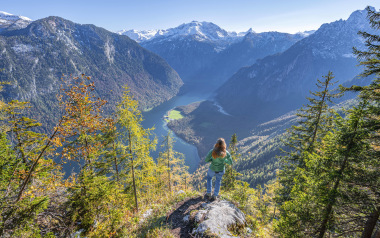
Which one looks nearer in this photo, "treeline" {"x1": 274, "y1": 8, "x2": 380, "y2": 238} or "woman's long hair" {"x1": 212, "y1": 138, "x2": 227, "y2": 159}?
"treeline" {"x1": 274, "y1": 8, "x2": 380, "y2": 238}

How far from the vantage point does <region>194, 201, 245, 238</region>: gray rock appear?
6.71 metres

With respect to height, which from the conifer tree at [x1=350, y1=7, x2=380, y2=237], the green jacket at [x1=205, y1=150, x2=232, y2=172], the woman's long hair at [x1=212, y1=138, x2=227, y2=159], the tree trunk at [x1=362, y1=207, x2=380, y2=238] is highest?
the conifer tree at [x1=350, y1=7, x2=380, y2=237]

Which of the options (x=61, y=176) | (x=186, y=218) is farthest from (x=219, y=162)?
(x=61, y=176)

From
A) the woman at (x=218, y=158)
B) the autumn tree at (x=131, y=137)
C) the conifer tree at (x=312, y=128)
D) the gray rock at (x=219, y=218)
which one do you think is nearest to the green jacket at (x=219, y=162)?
the woman at (x=218, y=158)

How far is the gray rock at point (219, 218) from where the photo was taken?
671 cm

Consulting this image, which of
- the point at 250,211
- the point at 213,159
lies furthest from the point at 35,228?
the point at 250,211

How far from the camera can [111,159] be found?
14523mm

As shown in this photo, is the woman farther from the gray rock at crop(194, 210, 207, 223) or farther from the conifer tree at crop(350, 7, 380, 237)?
the conifer tree at crop(350, 7, 380, 237)

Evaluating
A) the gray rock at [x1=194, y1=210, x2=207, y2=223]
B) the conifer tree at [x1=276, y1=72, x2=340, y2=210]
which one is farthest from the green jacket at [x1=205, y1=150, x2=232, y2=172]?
the conifer tree at [x1=276, y1=72, x2=340, y2=210]

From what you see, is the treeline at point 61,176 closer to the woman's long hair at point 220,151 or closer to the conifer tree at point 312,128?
the woman's long hair at point 220,151

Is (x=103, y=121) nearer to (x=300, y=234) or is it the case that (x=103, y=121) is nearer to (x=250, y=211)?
(x=250, y=211)

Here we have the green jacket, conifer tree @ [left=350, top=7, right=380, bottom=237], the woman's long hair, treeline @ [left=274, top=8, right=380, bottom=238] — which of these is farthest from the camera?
the green jacket

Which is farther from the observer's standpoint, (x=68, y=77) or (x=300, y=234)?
(x=300, y=234)

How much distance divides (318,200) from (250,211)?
3226 millimetres
